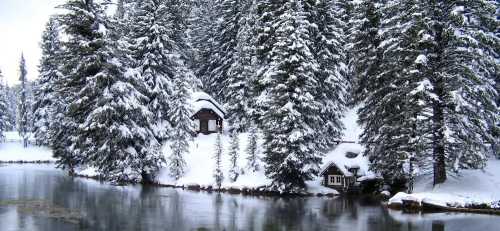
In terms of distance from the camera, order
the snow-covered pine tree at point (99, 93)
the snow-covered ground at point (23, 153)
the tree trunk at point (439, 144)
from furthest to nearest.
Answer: the snow-covered ground at point (23, 153)
the snow-covered pine tree at point (99, 93)
the tree trunk at point (439, 144)

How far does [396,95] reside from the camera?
34.5 m

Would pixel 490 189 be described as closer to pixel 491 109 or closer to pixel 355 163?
pixel 491 109

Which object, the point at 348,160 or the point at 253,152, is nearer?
the point at 348,160

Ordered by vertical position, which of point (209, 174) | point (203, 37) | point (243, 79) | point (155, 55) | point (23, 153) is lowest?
point (209, 174)

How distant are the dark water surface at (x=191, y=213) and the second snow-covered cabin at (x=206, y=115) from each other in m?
18.7

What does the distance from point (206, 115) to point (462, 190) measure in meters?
32.7

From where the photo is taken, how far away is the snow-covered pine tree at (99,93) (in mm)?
33719

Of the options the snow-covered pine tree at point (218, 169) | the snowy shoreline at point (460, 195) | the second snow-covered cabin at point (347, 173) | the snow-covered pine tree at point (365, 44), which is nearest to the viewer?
the snowy shoreline at point (460, 195)

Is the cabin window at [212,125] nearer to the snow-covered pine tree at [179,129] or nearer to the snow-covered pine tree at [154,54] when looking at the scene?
the snow-covered pine tree at [179,129]

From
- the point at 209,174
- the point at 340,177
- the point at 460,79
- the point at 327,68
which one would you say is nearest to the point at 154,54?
the point at 209,174

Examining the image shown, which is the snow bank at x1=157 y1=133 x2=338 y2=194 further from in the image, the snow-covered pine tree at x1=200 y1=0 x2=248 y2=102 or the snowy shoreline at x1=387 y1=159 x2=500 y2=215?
the snow-covered pine tree at x1=200 y1=0 x2=248 y2=102

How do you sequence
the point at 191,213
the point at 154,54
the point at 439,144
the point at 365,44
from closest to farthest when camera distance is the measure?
the point at 191,213 → the point at 439,144 → the point at 365,44 → the point at 154,54

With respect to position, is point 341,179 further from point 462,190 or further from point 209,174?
point 209,174

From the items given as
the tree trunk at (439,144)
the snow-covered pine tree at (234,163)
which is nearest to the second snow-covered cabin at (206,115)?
the snow-covered pine tree at (234,163)
